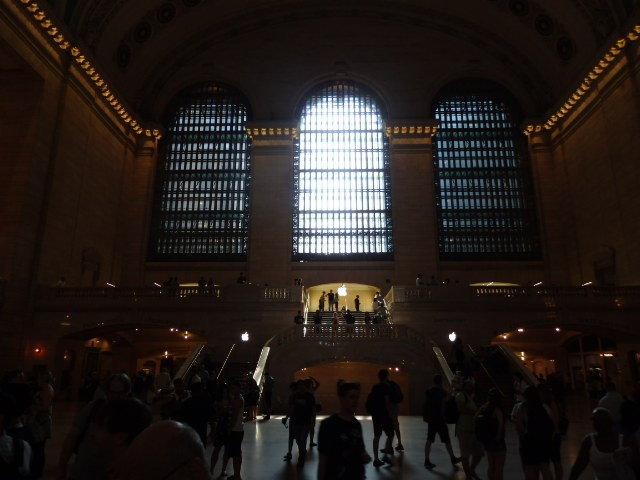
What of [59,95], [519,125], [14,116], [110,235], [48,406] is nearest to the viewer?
[48,406]

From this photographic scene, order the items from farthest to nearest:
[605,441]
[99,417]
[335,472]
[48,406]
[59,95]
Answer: [59,95] → [48,406] → [605,441] → [335,472] → [99,417]

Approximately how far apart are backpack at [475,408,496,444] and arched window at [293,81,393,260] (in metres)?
20.1

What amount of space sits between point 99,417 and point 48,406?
449cm

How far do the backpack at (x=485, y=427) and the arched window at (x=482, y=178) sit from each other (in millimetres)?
20724

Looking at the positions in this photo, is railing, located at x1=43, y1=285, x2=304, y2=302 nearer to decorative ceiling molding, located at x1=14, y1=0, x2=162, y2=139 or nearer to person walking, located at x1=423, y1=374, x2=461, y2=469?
decorative ceiling molding, located at x1=14, y1=0, x2=162, y2=139

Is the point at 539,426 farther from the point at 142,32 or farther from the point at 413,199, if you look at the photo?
the point at 142,32

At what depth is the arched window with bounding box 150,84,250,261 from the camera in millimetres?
26297

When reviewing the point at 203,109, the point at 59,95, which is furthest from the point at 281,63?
the point at 59,95

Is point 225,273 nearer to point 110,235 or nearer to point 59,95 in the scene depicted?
point 110,235

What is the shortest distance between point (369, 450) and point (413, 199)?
19.2 metres

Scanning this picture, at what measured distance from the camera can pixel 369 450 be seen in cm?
803

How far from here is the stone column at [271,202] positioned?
997 inches

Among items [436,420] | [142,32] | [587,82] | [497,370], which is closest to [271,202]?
[142,32]

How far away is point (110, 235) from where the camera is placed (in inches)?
979
